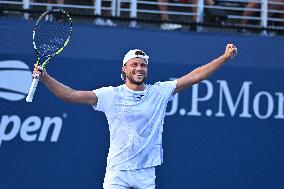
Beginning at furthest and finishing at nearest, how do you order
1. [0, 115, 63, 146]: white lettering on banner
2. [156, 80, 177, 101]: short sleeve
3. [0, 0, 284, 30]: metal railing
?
1. [0, 0, 284, 30]: metal railing
2. [0, 115, 63, 146]: white lettering on banner
3. [156, 80, 177, 101]: short sleeve

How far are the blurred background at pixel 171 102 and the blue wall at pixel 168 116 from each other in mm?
12

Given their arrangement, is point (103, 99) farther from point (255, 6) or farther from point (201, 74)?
point (255, 6)

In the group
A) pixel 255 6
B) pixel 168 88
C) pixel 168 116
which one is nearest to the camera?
pixel 168 88

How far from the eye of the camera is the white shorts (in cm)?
585

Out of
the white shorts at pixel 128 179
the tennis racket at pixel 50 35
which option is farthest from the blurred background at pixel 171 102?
the white shorts at pixel 128 179

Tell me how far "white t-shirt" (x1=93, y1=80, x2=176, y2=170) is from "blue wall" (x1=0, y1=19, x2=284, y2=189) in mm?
2875

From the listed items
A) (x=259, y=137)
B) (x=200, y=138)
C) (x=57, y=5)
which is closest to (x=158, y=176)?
(x=200, y=138)

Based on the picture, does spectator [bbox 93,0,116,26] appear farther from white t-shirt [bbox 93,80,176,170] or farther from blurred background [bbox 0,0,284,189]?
white t-shirt [bbox 93,80,176,170]

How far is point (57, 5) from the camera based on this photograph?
360 inches

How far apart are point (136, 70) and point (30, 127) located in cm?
307

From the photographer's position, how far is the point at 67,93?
226 inches

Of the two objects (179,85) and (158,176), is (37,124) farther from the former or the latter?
(179,85)

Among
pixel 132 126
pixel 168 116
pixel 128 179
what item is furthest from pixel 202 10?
pixel 128 179

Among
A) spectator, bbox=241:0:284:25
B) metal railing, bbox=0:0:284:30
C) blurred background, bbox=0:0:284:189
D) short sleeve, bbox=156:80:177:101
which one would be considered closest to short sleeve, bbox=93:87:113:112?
short sleeve, bbox=156:80:177:101
